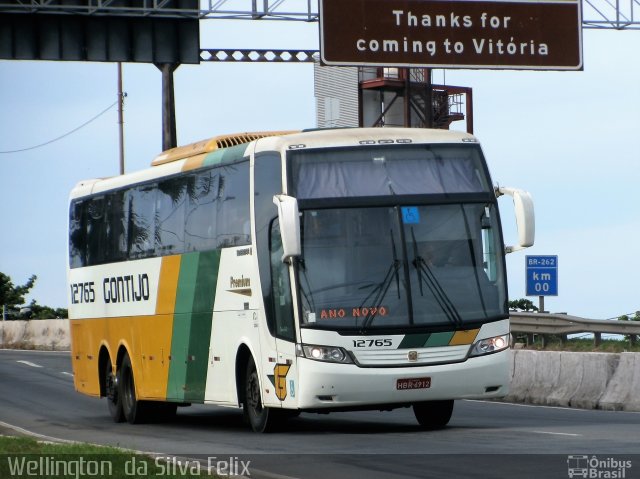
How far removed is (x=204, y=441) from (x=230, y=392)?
58.4 inches

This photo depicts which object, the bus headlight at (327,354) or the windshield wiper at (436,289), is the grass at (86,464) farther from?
the windshield wiper at (436,289)

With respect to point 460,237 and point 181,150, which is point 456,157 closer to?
point 460,237

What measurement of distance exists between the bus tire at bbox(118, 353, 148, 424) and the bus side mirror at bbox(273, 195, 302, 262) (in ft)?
23.4

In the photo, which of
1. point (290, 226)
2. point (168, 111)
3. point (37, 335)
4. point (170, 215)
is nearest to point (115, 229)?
point (170, 215)

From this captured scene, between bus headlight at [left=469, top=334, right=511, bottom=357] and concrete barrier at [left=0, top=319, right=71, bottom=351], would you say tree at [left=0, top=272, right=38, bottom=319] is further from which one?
bus headlight at [left=469, top=334, right=511, bottom=357]

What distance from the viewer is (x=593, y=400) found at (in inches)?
909

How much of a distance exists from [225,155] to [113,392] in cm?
603

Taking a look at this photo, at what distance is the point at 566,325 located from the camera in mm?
28688

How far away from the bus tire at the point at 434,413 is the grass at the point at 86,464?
18.0 ft

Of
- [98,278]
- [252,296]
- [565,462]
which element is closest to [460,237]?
[252,296]

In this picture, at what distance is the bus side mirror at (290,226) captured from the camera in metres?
17.0

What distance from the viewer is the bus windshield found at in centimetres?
1745

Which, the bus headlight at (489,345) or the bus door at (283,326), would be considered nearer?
the bus door at (283,326)

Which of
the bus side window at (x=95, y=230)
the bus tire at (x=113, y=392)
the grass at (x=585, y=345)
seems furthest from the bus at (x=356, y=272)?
the grass at (x=585, y=345)
